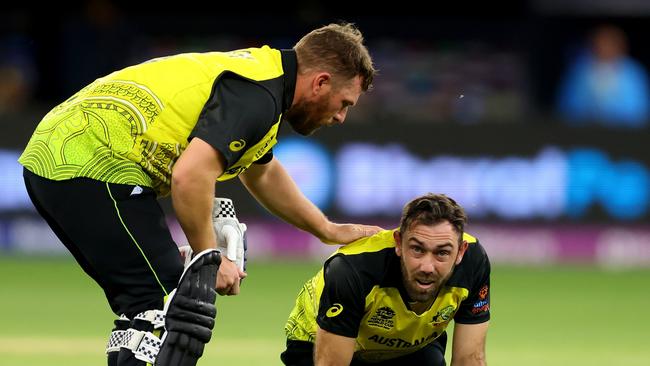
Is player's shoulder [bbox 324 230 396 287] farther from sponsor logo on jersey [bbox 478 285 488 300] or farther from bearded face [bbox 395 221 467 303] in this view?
sponsor logo on jersey [bbox 478 285 488 300]

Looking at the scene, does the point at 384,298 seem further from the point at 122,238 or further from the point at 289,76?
the point at 122,238

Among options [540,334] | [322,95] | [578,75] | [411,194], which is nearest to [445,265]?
[322,95]

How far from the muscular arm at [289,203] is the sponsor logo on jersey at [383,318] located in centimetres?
41

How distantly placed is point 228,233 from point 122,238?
51 cm

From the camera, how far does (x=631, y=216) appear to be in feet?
44.1

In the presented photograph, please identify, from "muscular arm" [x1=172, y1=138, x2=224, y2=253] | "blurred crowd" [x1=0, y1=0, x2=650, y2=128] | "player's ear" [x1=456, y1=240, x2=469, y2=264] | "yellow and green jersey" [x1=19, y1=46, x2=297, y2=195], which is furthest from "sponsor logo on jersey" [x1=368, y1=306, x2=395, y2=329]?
"blurred crowd" [x1=0, y1=0, x2=650, y2=128]

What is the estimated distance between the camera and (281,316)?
10359 mm

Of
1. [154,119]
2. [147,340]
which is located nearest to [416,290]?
[147,340]

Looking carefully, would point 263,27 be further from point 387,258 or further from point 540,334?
point 387,258

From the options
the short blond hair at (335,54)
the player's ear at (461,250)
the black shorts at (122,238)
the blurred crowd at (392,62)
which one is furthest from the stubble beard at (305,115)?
the blurred crowd at (392,62)

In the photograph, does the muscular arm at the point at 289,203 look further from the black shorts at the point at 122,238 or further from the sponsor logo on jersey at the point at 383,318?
the black shorts at the point at 122,238

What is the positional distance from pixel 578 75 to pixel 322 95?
30.3ft

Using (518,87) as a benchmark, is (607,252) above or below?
below

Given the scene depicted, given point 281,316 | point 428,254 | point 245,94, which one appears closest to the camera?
point 245,94
